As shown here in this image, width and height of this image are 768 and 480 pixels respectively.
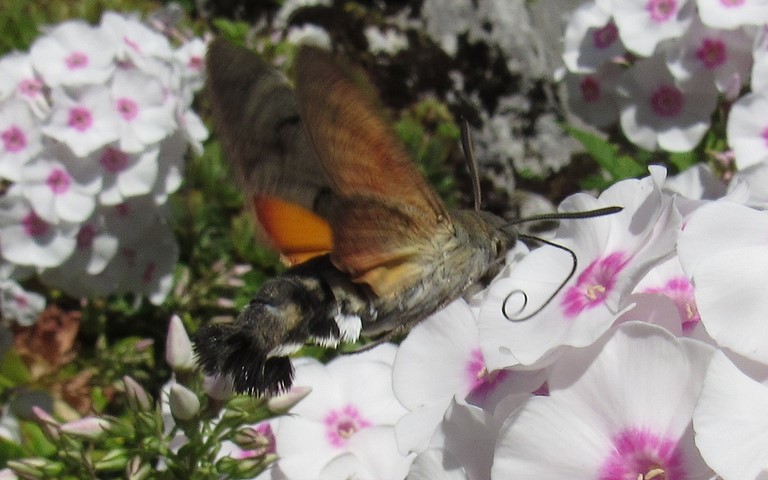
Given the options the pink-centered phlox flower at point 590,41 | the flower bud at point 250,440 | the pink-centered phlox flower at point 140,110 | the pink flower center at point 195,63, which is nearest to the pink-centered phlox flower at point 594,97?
the pink-centered phlox flower at point 590,41

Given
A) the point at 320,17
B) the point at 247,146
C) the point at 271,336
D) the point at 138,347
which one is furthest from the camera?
Result: the point at 320,17

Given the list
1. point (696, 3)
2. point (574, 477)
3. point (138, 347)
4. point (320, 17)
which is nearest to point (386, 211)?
point (574, 477)

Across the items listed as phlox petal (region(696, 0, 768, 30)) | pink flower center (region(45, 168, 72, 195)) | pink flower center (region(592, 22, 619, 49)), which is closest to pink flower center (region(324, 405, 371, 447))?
pink flower center (region(45, 168, 72, 195))

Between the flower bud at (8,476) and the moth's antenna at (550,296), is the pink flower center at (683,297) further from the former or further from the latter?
the flower bud at (8,476)

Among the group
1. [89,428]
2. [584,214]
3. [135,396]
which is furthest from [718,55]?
[89,428]

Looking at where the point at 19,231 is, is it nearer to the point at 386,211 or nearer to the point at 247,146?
the point at 247,146

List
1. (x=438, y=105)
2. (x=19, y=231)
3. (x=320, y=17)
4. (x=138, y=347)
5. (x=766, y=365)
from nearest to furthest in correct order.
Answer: (x=766, y=365) < (x=19, y=231) < (x=138, y=347) < (x=438, y=105) < (x=320, y=17)

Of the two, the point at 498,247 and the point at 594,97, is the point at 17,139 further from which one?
the point at 594,97
